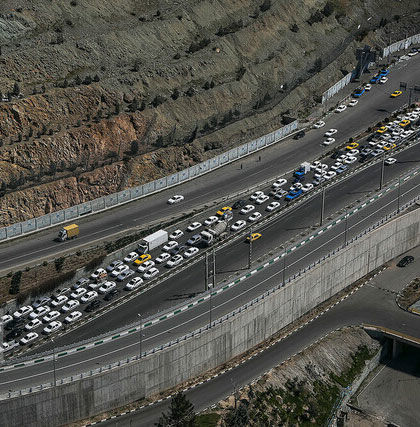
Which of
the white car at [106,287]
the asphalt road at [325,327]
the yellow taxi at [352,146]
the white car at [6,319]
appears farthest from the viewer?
the yellow taxi at [352,146]

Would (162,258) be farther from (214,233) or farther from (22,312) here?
(22,312)

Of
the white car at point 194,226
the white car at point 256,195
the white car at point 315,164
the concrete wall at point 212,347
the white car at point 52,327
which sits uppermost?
the white car at point 315,164

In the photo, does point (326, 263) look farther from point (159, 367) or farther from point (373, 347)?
point (159, 367)

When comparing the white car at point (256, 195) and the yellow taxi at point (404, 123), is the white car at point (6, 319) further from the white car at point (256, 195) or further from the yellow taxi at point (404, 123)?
the yellow taxi at point (404, 123)

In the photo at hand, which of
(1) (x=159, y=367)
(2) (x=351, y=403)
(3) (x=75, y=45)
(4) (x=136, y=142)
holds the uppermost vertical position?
(3) (x=75, y=45)

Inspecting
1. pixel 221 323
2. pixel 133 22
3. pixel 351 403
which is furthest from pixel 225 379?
pixel 133 22

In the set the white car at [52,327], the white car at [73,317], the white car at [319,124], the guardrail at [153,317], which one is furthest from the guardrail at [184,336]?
the white car at [319,124]

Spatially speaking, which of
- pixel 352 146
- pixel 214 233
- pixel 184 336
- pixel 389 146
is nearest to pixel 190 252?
pixel 214 233
